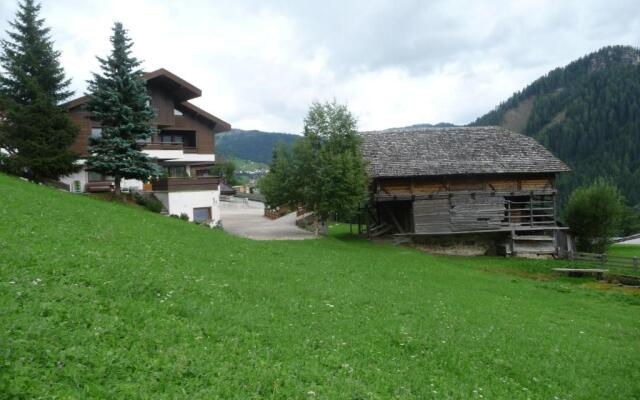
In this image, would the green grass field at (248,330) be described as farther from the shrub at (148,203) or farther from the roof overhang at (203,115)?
the roof overhang at (203,115)

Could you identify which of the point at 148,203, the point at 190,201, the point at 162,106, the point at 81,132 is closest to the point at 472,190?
the point at 190,201

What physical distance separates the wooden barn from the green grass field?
52.8ft

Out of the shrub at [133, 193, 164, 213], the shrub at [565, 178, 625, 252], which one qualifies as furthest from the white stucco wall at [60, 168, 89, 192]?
the shrub at [565, 178, 625, 252]

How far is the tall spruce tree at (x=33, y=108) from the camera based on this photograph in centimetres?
2584

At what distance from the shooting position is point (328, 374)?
6.41 metres

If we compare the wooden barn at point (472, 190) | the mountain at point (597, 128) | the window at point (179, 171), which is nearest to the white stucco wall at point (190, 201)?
the window at point (179, 171)

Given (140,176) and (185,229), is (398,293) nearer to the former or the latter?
(185,229)

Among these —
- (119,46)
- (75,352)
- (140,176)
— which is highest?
(119,46)

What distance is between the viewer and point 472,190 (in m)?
32.7

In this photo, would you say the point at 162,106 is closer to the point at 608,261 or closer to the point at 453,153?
the point at 453,153

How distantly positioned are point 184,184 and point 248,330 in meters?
25.7

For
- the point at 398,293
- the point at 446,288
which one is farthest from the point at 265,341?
the point at 446,288

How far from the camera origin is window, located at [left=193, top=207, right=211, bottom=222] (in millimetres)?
32531

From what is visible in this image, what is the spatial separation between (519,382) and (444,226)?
25.0 m
